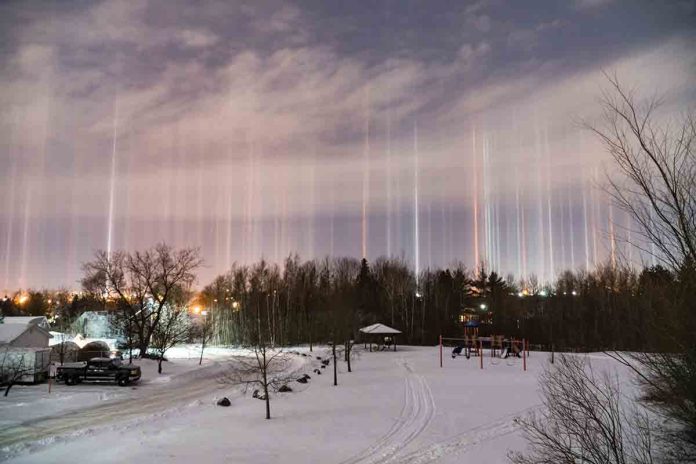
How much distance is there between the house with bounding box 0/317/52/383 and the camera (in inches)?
1198

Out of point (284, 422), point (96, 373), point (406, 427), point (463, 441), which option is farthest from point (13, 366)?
point (463, 441)

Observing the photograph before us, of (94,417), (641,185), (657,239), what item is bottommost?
(94,417)

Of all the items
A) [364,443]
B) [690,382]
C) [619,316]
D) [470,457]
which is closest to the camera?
[690,382]

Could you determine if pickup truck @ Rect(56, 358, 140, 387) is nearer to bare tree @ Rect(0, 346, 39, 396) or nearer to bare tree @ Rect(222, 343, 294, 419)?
bare tree @ Rect(0, 346, 39, 396)

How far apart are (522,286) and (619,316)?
9836 cm

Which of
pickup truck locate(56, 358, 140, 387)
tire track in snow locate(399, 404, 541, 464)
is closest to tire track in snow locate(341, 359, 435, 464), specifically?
tire track in snow locate(399, 404, 541, 464)

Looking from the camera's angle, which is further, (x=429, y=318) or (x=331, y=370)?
(x=429, y=318)

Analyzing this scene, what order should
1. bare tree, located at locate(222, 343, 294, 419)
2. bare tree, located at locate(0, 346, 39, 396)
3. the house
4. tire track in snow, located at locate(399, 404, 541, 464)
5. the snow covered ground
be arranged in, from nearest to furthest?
1. tire track in snow, located at locate(399, 404, 541, 464)
2. the snow covered ground
3. bare tree, located at locate(222, 343, 294, 419)
4. bare tree, located at locate(0, 346, 39, 396)
5. the house

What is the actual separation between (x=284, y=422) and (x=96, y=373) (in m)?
18.2

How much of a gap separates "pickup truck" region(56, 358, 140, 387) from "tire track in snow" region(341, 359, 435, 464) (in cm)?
1678

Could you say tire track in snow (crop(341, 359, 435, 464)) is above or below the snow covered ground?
above

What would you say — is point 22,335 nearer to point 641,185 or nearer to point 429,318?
point 641,185

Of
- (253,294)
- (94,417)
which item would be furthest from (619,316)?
(253,294)

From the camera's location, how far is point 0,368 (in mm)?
30188
